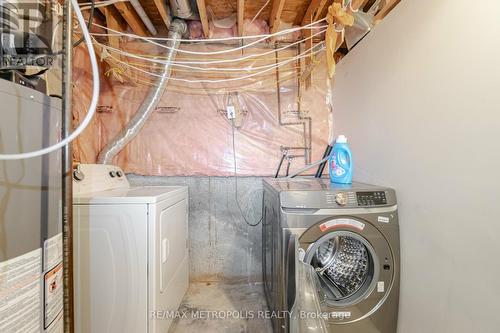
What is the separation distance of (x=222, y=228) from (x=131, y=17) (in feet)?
6.87

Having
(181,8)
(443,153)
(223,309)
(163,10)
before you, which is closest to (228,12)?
(181,8)

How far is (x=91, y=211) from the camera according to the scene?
1363 mm

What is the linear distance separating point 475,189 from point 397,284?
733 mm

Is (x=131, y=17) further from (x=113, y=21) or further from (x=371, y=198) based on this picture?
(x=371, y=198)

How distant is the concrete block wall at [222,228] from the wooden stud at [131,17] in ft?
4.63

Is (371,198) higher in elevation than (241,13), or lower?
lower

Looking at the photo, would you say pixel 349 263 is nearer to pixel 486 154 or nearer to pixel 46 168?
pixel 486 154

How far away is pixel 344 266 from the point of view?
167 centimetres

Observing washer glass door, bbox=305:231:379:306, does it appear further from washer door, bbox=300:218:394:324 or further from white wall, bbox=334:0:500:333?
white wall, bbox=334:0:500:333

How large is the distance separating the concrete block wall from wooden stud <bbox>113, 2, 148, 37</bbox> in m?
1.41

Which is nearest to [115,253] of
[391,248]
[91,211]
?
[91,211]

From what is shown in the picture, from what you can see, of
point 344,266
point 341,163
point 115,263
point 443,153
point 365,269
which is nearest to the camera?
point 443,153

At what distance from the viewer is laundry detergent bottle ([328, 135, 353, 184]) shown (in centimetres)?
177

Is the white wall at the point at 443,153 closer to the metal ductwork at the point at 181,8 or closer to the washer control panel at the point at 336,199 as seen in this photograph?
the washer control panel at the point at 336,199
